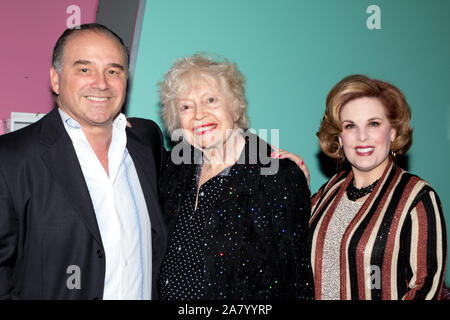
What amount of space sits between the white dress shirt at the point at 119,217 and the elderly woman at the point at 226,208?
0.42ft

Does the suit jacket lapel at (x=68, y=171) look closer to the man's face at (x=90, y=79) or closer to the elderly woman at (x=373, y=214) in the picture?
the man's face at (x=90, y=79)

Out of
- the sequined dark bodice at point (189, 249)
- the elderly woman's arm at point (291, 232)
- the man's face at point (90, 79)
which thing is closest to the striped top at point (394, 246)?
the elderly woman's arm at point (291, 232)

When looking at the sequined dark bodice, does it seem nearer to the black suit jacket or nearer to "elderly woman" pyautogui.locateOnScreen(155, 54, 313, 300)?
"elderly woman" pyautogui.locateOnScreen(155, 54, 313, 300)

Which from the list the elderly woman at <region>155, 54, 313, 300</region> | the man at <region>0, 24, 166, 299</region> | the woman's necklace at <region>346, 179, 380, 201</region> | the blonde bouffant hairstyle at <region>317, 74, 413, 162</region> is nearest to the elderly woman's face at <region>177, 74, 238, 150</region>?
the elderly woman at <region>155, 54, 313, 300</region>

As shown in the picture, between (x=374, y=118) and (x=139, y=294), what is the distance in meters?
1.35

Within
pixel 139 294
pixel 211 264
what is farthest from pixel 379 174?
pixel 139 294

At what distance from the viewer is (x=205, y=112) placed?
78.4 inches

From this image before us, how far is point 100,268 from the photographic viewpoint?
65.7 inches

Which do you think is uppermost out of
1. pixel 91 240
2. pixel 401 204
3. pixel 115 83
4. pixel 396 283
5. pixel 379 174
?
pixel 115 83

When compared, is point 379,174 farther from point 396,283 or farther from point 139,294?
point 139,294

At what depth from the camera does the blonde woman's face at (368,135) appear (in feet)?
6.48

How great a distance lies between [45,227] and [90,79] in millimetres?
645
